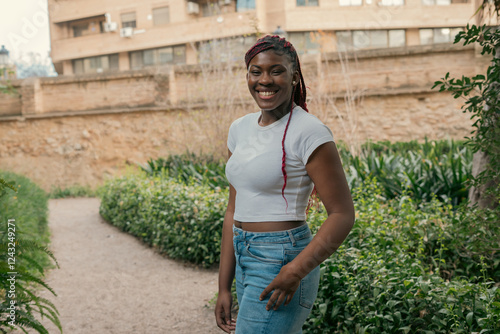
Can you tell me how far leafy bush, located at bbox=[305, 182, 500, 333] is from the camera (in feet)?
8.63

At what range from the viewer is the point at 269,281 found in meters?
1.69

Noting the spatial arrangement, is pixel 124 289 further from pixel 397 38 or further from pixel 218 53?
pixel 397 38

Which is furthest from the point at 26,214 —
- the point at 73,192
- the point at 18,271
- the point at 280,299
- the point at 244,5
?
the point at 244,5

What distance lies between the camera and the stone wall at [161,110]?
A: 1216cm

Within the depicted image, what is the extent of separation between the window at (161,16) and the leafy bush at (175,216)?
2186cm

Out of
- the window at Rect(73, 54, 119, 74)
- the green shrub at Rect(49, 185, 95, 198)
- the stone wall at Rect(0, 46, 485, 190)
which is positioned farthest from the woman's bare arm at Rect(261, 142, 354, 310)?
the window at Rect(73, 54, 119, 74)

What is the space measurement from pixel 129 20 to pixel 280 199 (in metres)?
30.4

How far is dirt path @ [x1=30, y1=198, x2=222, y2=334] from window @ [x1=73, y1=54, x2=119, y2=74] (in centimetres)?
2458

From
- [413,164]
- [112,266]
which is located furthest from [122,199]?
[413,164]

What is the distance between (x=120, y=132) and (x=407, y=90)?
8.28 metres

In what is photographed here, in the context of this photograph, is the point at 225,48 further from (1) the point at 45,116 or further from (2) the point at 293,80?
(2) the point at 293,80

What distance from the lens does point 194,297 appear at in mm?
5043

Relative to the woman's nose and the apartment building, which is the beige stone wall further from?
the apartment building

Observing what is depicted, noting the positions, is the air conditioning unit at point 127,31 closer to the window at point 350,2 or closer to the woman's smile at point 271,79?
the window at point 350,2
